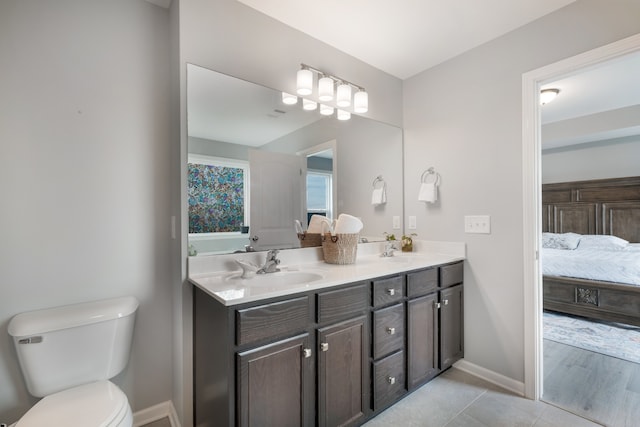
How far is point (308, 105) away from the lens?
2.11 metres

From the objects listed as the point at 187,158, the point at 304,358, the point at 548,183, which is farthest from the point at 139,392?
the point at 548,183

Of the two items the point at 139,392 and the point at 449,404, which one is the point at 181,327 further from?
the point at 449,404

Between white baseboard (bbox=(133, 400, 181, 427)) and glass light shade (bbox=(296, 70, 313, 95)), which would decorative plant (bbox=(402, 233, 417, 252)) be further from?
white baseboard (bbox=(133, 400, 181, 427))

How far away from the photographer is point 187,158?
1.63 metres

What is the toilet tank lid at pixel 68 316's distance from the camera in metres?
1.32

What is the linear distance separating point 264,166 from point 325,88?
712mm

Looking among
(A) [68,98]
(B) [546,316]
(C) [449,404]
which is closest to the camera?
(A) [68,98]

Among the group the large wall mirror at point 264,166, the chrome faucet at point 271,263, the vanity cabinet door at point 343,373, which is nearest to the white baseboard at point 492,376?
the vanity cabinet door at point 343,373

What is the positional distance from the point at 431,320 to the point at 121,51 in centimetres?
251

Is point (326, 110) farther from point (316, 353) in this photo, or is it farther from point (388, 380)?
point (388, 380)

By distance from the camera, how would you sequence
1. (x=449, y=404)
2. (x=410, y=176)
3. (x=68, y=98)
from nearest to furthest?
1. (x=68, y=98)
2. (x=449, y=404)
3. (x=410, y=176)

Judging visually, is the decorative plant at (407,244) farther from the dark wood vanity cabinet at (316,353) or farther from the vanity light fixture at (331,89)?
the vanity light fixture at (331,89)

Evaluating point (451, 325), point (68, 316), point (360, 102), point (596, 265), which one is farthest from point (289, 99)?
point (596, 265)

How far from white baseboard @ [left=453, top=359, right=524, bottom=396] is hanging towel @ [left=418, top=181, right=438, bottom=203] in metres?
1.27
